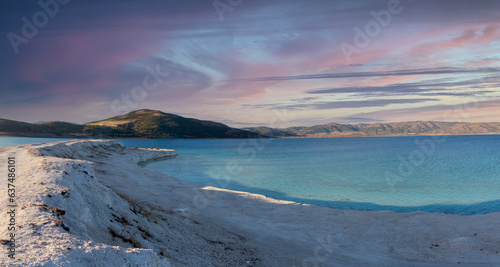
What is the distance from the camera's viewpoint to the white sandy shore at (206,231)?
18.8 feet

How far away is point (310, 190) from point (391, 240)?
1750 centimetres

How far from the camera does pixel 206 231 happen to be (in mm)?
12945

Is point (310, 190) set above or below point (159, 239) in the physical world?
below

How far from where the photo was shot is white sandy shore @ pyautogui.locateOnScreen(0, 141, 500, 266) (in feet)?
18.8

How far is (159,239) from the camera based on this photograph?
9797 mm

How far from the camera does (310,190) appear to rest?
32250 millimetres

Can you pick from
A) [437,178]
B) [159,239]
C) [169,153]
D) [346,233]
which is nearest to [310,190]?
[346,233]

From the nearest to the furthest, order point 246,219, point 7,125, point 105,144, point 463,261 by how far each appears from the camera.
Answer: point 463,261
point 246,219
point 105,144
point 7,125

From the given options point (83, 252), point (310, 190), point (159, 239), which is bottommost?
point (310, 190)

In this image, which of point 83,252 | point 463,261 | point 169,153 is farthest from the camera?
point 169,153

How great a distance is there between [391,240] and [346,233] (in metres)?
2.42

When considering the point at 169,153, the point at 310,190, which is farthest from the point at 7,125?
the point at 310,190

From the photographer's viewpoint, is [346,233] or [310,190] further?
[310,190]

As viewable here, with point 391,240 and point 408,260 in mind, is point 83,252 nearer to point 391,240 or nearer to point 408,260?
point 408,260
